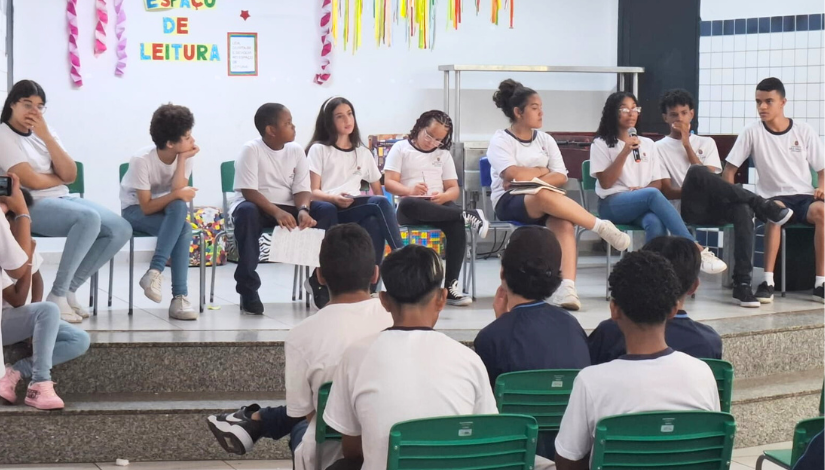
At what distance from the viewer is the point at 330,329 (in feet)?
8.38

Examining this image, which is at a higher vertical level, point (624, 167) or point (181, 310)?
point (624, 167)

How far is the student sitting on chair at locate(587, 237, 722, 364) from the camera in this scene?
2.78m

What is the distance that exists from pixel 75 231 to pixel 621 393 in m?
2.92

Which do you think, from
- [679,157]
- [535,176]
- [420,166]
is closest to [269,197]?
[420,166]

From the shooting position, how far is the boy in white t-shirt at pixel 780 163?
5293mm

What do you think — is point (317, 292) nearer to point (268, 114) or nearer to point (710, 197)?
point (268, 114)

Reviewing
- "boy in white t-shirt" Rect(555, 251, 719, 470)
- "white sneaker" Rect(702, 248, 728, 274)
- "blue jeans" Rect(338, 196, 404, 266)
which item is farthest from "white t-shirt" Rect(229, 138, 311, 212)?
"boy in white t-shirt" Rect(555, 251, 719, 470)

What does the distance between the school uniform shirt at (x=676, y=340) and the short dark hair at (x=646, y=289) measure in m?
0.53

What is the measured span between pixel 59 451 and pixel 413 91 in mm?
4156

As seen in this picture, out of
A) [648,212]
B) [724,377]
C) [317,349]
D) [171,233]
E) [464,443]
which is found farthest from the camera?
[648,212]

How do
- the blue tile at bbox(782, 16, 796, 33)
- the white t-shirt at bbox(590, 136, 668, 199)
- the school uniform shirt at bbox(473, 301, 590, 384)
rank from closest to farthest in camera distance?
the school uniform shirt at bbox(473, 301, 590, 384)
the white t-shirt at bbox(590, 136, 668, 199)
the blue tile at bbox(782, 16, 796, 33)

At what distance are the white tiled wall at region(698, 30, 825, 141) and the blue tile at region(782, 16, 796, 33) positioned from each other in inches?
1.0

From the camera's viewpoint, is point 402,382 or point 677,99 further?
point 677,99

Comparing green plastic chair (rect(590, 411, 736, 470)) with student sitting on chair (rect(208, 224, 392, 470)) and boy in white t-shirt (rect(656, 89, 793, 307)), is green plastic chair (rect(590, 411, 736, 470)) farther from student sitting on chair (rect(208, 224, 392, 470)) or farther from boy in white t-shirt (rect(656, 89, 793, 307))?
boy in white t-shirt (rect(656, 89, 793, 307))
